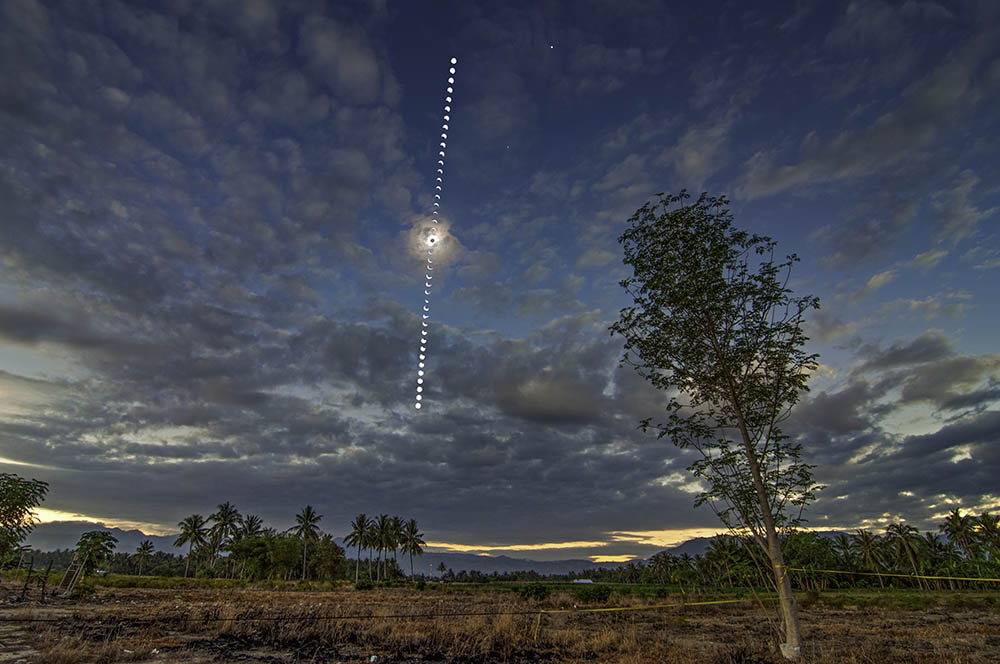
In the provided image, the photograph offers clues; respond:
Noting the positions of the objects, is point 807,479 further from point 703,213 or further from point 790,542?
point 703,213

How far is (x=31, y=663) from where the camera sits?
35.6ft

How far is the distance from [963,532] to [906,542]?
950cm

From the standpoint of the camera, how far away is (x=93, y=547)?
3422cm

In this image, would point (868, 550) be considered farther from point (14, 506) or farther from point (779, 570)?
point (14, 506)

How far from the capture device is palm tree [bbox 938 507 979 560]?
8053 cm

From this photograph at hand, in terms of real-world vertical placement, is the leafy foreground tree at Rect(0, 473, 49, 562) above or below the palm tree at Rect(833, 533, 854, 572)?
above

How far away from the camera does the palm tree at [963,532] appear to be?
80.5 meters

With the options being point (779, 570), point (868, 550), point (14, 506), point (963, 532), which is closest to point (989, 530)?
point (963, 532)

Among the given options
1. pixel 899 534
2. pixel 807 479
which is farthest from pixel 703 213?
pixel 899 534

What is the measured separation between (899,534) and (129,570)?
192m

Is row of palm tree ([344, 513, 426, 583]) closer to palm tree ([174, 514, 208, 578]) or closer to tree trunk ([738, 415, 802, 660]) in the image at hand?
palm tree ([174, 514, 208, 578])

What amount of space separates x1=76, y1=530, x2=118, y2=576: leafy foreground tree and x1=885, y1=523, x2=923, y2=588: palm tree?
114 m

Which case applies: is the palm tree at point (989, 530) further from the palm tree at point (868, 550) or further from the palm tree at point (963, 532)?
the palm tree at point (868, 550)

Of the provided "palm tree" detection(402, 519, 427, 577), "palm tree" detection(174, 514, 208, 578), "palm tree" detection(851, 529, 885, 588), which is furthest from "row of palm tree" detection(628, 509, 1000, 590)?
"palm tree" detection(174, 514, 208, 578)
